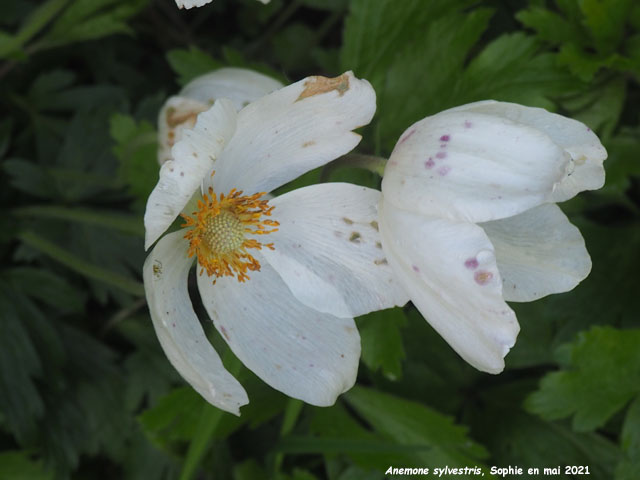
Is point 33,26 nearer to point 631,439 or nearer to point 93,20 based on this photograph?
point 93,20

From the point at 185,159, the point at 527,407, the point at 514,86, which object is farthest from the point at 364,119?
the point at 527,407

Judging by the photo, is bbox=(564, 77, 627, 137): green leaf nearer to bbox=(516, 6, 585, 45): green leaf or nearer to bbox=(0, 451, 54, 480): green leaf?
bbox=(516, 6, 585, 45): green leaf

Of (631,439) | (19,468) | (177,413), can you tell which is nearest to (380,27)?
(177,413)

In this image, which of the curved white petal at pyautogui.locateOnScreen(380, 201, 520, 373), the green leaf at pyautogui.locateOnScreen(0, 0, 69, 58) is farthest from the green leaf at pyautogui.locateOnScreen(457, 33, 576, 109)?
the green leaf at pyautogui.locateOnScreen(0, 0, 69, 58)

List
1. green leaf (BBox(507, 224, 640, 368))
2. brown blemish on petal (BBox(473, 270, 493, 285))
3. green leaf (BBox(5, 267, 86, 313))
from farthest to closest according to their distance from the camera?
green leaf (BBox(5, 267, 86, 313)), green leaf (BBox(507, 224, 640, 368)), brown blemish on petal (BBox(473, 270, 493, 285))

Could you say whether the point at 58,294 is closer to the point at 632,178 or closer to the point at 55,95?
the point at 55,95
